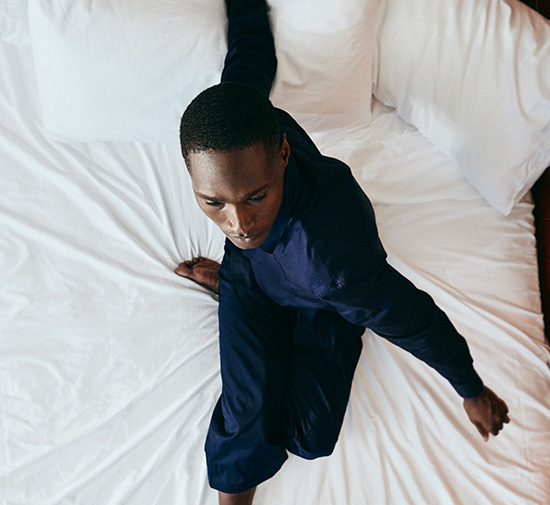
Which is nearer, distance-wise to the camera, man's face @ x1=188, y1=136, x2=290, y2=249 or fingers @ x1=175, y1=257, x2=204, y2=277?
man's face @ x1=188, y1=136, x2=290, y2=249

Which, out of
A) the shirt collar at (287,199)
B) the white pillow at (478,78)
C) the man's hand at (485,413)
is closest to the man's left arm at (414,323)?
the man's hand at (485,413)

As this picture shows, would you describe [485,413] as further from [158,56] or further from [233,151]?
[158,56]

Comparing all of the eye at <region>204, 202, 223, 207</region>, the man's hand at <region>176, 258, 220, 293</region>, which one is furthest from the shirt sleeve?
the man's hand at <region>176, 258, 220, 293</region>

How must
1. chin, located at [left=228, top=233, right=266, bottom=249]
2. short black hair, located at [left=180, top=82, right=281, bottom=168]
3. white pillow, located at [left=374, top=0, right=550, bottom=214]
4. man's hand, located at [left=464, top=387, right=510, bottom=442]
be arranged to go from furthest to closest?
white pillow, located at [left=374, top=0, right=550, bottom=214] < man's hand, located at [left=464, top=387, right=510, bottom=442] < chin, located at [left=228, top=233, right=266, bottom=249] < short black hair, located at [left=180, top=82, right=281, bottom=168]

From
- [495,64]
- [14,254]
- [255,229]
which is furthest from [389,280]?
[14,254]

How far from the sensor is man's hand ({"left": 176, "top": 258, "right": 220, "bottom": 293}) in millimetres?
1122

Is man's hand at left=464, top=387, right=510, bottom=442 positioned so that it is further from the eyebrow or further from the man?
the eyebrow

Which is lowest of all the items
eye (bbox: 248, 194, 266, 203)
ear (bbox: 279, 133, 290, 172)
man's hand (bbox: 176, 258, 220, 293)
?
man's hand (bbox: 176, 258, 220, 293)

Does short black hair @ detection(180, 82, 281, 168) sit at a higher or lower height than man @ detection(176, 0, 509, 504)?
higher

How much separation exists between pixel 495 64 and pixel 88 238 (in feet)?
3.11

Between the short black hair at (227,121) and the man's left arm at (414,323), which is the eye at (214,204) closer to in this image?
the short black hair at (227,121)

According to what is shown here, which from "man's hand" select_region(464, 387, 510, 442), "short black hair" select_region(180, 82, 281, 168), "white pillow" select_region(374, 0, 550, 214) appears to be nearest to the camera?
"short black hair" select_region(180, 82, 281, 168)

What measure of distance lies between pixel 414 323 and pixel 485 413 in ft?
0.92

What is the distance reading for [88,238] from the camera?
1.13 meters
